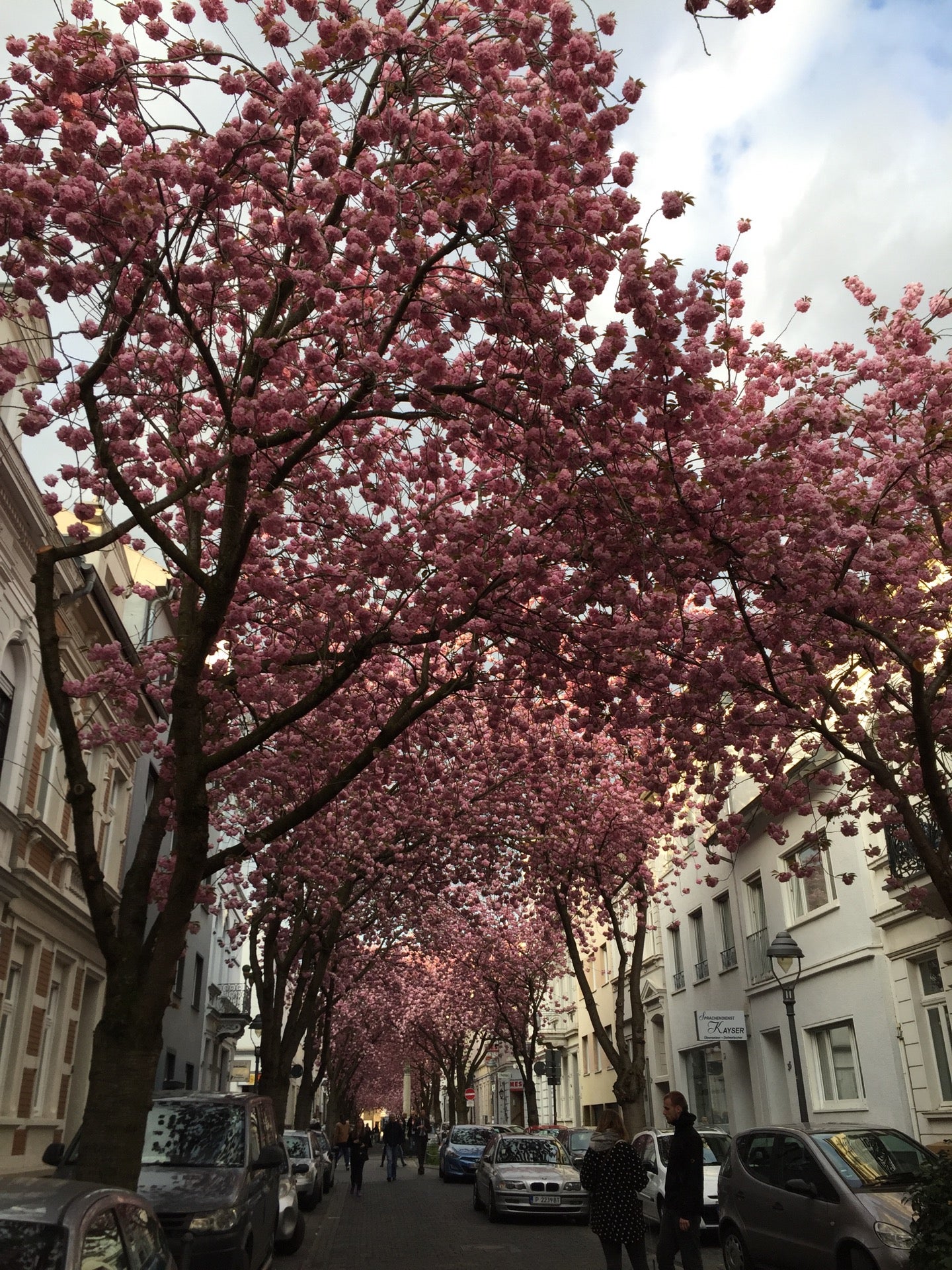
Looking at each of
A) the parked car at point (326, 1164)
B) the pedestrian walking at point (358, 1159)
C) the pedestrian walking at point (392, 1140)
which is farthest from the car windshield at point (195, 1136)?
the pedestrian walking at point (392, 1140)

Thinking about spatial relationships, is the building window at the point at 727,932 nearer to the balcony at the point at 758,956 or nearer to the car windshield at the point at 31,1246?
the balcony at the point at 758,956

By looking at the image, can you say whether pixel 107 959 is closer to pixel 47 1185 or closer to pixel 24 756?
pixel 47 1185

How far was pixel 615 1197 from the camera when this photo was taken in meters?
9.39

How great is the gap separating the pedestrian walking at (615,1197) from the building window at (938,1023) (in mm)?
7872

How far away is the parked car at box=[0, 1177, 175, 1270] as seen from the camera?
3.96 m

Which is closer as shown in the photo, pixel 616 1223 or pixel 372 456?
pixel 616 1223

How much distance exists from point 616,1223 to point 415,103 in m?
8.88

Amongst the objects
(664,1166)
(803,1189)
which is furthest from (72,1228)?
(664,1166)

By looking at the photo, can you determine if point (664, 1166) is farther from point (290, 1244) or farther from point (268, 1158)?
point (268, 1158)

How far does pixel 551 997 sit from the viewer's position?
4709 cm

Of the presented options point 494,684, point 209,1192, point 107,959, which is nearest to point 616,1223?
point 209,1192

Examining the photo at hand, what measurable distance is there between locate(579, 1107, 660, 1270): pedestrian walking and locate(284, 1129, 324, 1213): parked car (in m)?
11.4

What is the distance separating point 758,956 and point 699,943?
502cm

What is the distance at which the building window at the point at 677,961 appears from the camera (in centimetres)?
2916
